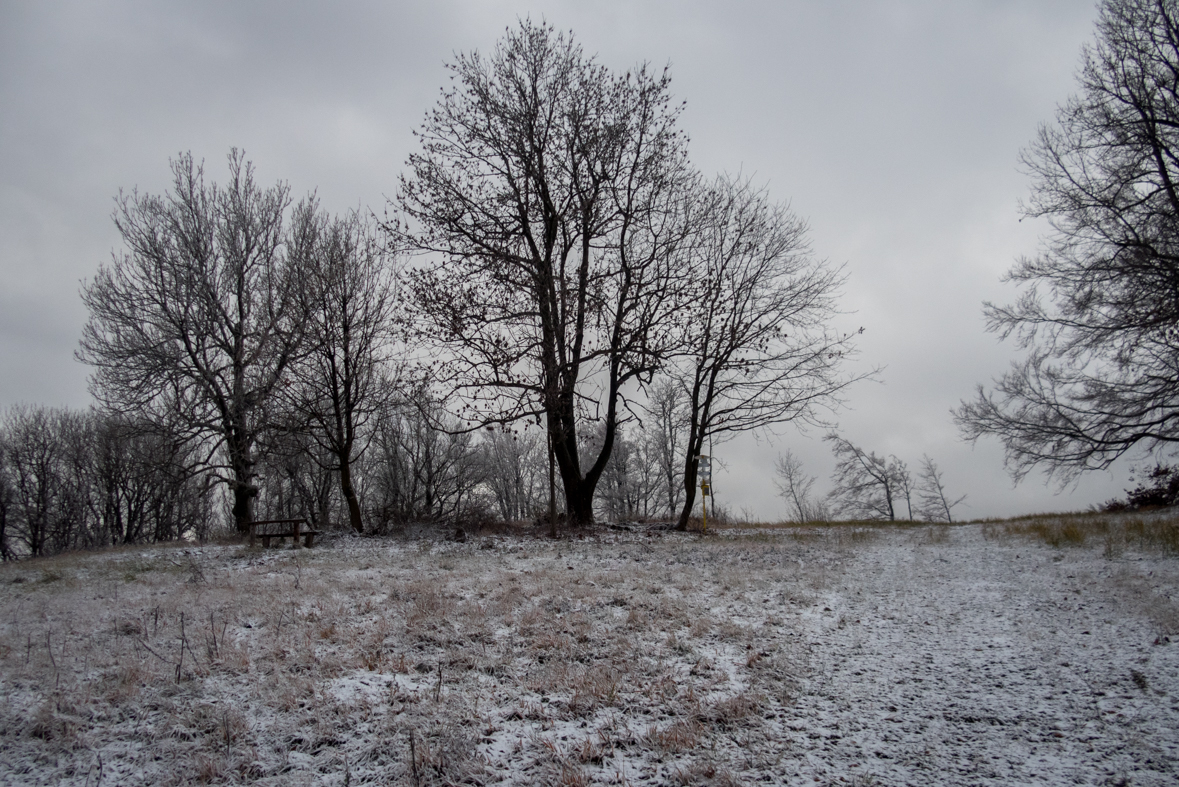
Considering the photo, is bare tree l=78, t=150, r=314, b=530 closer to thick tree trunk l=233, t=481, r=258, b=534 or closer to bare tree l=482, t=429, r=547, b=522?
thick tree trunk l=233, t=481, r=258, b=534

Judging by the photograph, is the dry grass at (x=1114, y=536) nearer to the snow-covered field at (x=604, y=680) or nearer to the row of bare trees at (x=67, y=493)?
the snow-covered field at (x=604, y=680)

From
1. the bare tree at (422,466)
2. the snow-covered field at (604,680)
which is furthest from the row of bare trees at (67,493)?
the snow-covered field at (604,680)

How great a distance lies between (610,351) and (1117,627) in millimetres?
10845

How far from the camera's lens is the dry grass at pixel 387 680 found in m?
3.05

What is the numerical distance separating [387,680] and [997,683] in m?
4.31

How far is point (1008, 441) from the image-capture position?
17.4 meters

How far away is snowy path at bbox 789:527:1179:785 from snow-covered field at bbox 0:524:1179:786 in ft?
0.07

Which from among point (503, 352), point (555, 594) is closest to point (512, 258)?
point (503, 352)

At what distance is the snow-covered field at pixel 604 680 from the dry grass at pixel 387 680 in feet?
0.07

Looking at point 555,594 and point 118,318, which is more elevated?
point 118,318

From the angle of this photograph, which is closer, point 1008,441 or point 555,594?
point 555,594

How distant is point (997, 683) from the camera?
12.9ft

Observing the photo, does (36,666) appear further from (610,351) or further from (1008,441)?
(1008,441)

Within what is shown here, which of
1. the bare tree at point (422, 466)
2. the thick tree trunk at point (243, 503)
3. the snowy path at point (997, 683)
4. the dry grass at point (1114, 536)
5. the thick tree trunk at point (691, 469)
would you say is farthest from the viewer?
the bare tree at point (422, 466)
